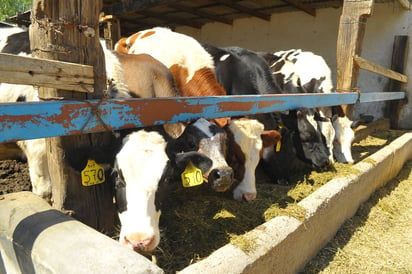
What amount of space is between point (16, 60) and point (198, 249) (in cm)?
147

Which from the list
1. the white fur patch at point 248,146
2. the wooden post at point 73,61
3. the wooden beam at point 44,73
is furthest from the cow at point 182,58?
the wooden beam at point 44,73

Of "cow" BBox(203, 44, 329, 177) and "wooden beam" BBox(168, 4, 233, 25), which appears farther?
"wooden beam" BBox(168, 4, 233, 25)

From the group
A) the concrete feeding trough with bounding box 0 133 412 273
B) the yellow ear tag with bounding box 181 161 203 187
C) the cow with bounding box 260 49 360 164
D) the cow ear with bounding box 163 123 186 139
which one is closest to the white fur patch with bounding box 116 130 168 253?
the yellow ear tag with bounding box 181 161 203 187

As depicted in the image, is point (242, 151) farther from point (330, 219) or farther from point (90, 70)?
point (90, 70)

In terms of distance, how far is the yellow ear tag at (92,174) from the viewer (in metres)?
1.92

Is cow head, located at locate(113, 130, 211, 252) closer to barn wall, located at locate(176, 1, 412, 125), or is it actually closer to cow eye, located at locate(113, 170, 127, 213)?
cow eye, located at locate(113, 170, 127, 213)

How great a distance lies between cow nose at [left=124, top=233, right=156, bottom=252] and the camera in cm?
174

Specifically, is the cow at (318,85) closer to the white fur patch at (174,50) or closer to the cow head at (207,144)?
the white fur patch at (174,50)

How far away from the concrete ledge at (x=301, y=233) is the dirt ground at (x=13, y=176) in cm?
224

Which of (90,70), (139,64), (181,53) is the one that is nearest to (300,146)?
(181,53)

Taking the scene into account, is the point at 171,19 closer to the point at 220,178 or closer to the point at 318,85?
the point at 318,85

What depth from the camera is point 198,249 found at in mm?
2090

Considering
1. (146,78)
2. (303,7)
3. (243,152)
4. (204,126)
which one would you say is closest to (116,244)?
(204,126)

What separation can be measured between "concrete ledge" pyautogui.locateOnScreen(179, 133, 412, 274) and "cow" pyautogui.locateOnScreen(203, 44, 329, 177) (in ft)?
1.94
